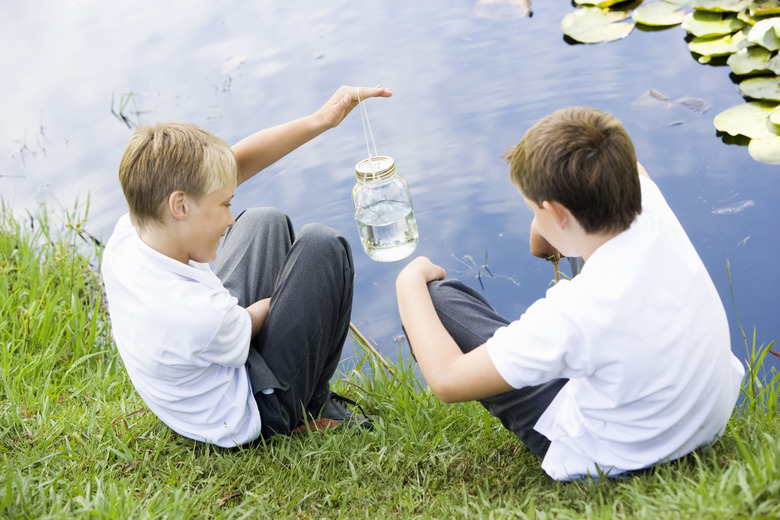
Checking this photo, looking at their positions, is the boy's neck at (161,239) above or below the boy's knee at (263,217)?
above

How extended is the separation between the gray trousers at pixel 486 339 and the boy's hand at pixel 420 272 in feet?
0.08

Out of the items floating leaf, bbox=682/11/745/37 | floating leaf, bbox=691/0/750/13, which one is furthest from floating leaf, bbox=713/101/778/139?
floating leaf, bbox=691/0/750/13

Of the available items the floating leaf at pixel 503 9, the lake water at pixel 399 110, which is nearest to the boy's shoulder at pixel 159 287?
the lake water at pixel 399 110

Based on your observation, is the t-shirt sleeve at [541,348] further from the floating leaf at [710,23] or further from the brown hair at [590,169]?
the floating leaf at [710,23]

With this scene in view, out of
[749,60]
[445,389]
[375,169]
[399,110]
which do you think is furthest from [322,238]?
[749,60]

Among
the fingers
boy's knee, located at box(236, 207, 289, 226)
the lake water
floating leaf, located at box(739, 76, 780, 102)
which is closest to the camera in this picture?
the fingers

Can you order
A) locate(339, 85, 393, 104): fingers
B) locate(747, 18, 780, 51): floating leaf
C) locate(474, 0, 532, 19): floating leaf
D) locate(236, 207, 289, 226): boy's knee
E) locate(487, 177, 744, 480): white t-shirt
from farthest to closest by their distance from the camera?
locate(474, 0, 532, 19): floating leaf, locate(747, 18, 780, 51): floating leaf, locate(236, 207, 289, 226): boy's knee, locate(339, 85, 393, 104): fingers, locate(487, 177, 744, 480): white t-shirt

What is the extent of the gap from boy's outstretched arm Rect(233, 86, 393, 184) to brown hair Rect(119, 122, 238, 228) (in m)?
0.34

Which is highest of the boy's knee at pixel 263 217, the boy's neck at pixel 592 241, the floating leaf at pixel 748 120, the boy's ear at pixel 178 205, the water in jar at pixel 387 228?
the boy's ear at pixel 178 205

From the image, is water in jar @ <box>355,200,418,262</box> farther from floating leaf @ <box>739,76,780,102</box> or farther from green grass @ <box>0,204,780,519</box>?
floating leaf @ <box>739,76,780,102</box>

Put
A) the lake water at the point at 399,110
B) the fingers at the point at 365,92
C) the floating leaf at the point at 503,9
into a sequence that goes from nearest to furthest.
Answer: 1. the fingers at the point at 365,92
2. the lake water at the point at 399,110
3. the floating leaf at the point at 503,9

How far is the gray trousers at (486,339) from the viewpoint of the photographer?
148 cm

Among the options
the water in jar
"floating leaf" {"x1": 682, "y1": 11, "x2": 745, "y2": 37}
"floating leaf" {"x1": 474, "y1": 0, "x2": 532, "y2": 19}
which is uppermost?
"floating leaf" {"x1": 474, "y1": 0, "x2": 532, "y2": 19}

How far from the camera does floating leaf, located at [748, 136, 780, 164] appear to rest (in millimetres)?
2811
